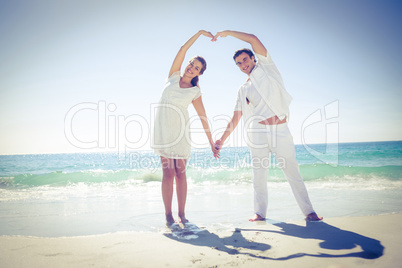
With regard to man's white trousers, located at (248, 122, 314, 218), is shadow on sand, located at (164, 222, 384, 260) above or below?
below

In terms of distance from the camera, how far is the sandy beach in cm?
182

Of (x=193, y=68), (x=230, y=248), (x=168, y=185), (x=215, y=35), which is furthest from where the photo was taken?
(x=215, y=35)

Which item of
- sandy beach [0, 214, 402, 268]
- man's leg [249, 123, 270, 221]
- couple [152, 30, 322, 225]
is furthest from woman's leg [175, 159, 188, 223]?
man's leg [249, 123, 270, 221]

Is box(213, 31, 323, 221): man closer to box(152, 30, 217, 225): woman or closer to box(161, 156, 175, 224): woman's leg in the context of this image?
box(152, 30, 217, 225): woman

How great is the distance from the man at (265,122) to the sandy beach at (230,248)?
0.47 m

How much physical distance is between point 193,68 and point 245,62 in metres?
0.73

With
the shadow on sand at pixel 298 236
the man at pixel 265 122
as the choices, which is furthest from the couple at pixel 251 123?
the shadow on sand at pixel 298 236

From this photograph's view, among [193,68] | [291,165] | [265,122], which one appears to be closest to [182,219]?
[291,165]

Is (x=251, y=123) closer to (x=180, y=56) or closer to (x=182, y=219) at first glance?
(x=180, y=56)

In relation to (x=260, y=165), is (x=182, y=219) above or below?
below

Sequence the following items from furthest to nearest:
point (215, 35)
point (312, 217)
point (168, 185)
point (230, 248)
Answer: point (215, 35)
point (168, 185)
point (312, 217)
point (230, 248)

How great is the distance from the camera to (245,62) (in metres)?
3.25

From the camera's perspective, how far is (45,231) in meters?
3.07

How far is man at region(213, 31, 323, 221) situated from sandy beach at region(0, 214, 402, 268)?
475mm
